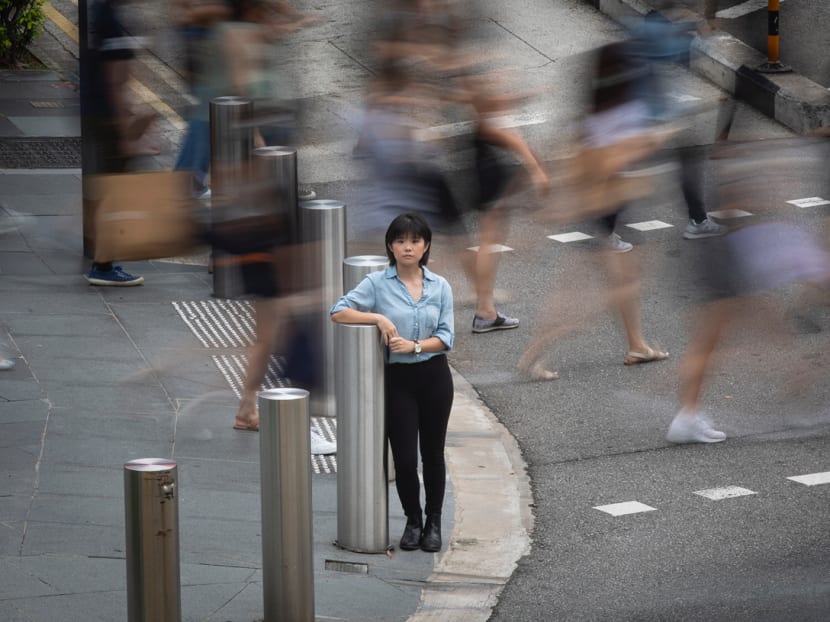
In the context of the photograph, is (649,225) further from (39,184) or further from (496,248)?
(39,184)

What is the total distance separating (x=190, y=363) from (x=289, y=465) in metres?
3.20

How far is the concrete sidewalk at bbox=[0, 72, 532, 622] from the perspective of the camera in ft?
19.9

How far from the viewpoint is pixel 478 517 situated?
7098 millimetres

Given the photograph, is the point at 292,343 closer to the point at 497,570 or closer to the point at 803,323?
the point at 497,570

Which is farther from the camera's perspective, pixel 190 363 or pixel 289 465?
pixel 190 363

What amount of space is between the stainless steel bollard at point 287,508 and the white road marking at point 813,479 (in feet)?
8.79

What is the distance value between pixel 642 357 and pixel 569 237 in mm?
2522

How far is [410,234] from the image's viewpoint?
6.35 meters

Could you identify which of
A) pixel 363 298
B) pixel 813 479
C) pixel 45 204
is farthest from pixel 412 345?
pixel 45 204

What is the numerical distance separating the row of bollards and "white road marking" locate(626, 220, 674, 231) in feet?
11.1

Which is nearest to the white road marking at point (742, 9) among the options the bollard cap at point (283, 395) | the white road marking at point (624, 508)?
the white road marking at point (624, 508)

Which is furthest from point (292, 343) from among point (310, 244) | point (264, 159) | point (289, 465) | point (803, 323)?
point (803, 323)

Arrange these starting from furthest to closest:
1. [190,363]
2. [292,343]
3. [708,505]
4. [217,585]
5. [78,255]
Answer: [78,255] → [190,363] → [292,343] → [708,505] → [217,585]

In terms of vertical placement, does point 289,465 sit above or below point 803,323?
above
